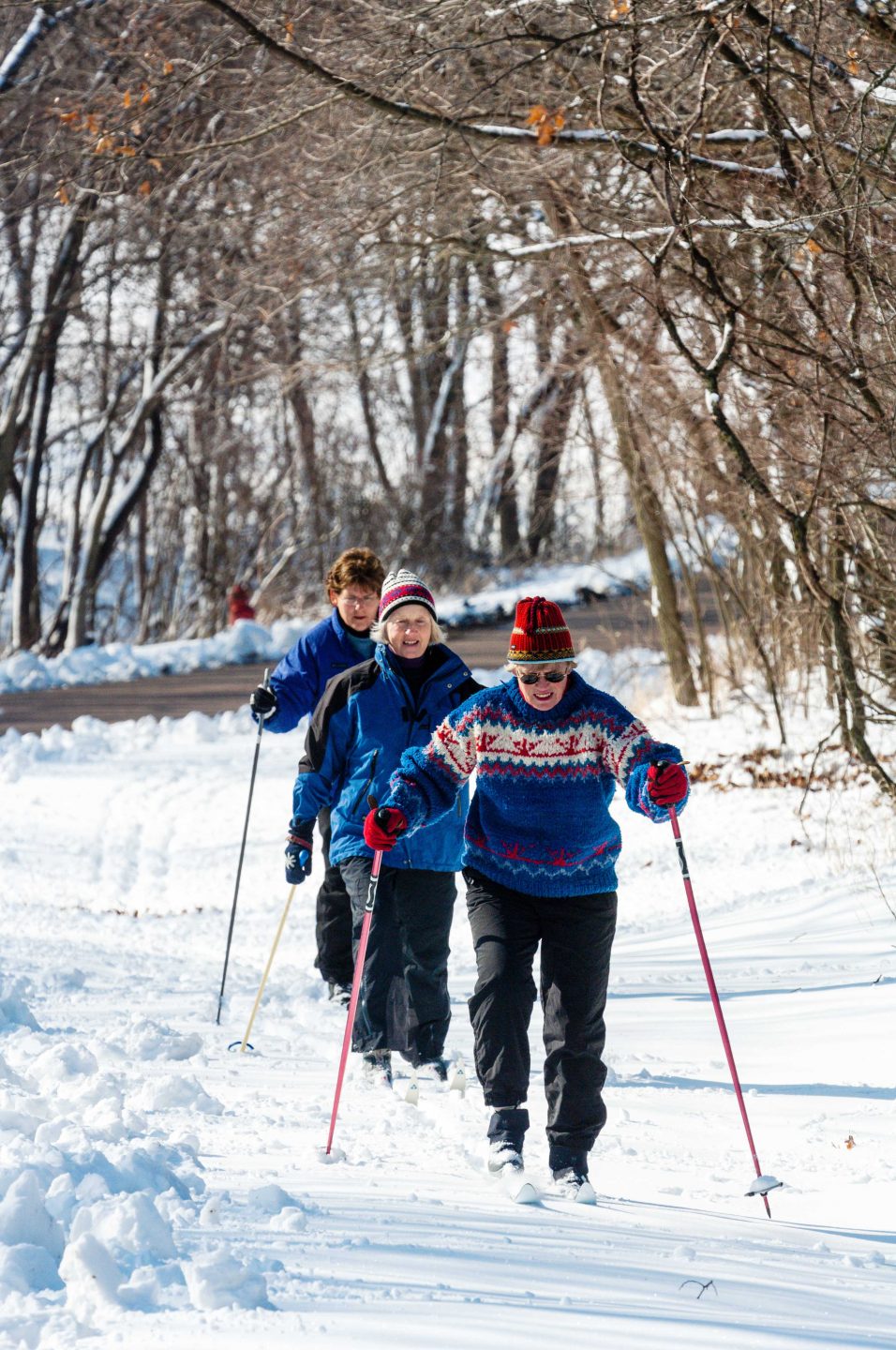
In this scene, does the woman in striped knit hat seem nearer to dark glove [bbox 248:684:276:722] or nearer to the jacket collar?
the jacket collar

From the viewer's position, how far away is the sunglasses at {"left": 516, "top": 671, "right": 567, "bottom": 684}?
13.8 ft

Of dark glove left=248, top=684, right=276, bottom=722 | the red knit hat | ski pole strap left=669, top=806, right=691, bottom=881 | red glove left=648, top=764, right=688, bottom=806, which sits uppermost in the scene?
the red knit hat

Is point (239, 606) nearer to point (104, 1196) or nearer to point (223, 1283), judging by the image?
point (104, 1196)

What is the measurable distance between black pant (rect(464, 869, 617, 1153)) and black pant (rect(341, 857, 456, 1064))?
1.05 metres

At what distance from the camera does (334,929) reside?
21.2ft

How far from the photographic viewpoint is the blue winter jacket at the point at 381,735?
5.34 meters

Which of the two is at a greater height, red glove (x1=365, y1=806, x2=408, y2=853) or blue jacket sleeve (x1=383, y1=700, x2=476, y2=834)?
blue jacket sleeve (x1=383, y1=700, x2=476, y2=834)

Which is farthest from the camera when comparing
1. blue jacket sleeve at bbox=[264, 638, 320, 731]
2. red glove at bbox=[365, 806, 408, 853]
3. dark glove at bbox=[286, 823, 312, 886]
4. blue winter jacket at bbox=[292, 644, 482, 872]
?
blue jacket sleeve at bbox=[264, 638, 320, 731]

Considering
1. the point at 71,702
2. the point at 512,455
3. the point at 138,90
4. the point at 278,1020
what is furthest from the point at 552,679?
the point at 512,455

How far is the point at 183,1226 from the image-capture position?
3365 mm

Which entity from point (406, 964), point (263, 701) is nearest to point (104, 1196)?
point (406, 964)

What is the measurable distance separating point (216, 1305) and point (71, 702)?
14.6 m

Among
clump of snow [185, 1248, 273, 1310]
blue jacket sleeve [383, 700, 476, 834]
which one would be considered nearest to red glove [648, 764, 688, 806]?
blue jacket sleeve [383, 700, 476, 834]

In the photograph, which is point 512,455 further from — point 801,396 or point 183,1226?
point 183,1226
